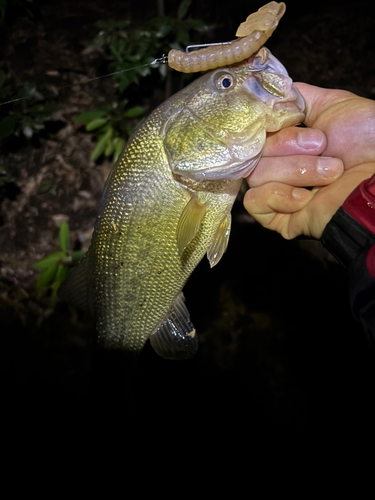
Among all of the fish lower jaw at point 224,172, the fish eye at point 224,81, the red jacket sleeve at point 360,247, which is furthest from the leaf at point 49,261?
the red jacket sleeve at point 360,247

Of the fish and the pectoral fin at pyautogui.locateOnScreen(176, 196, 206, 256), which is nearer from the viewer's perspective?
the fish

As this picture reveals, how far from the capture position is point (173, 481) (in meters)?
3.15

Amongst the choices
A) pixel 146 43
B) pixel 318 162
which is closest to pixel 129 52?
pixel 146 43

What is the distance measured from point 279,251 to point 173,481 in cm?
236

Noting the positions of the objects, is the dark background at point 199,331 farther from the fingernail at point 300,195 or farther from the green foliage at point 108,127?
the fingernail at point 300,195

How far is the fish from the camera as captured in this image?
5.29 ft

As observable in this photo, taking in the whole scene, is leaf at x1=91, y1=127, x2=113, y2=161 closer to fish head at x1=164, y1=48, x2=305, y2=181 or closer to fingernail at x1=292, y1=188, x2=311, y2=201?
fish head at x1=164, y1=48, x2=305, y2=181

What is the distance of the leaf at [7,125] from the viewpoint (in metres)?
3.31

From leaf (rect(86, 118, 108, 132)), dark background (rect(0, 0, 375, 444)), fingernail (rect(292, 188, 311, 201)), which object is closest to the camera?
fingernail (rect(292, 188, 311, 201))

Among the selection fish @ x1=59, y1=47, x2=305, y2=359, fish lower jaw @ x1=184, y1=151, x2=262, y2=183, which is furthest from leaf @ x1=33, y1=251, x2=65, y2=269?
fish lower jaw @ x1=184, y1=151, x2=262, y2=183

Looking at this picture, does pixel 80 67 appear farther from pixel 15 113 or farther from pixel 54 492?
pixel 54 492

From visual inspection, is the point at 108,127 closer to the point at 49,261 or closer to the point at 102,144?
the point at 102,144

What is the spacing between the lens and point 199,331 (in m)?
3.54

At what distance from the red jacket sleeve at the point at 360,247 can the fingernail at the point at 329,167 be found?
0.22 m
